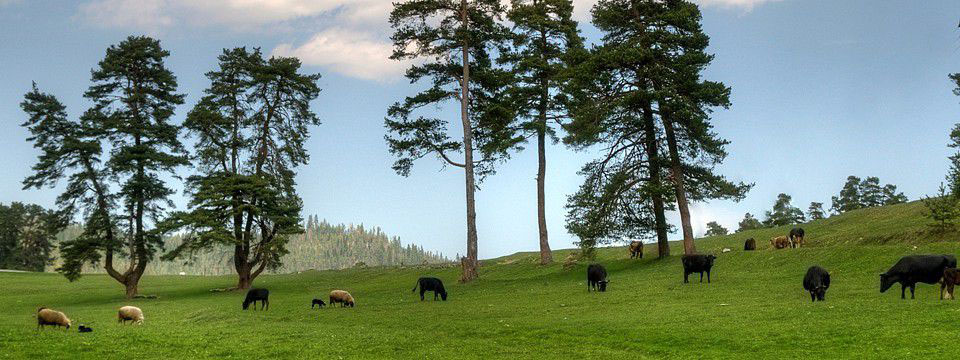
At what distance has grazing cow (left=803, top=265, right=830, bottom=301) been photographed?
2131cm

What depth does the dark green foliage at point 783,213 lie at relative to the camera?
292 ft

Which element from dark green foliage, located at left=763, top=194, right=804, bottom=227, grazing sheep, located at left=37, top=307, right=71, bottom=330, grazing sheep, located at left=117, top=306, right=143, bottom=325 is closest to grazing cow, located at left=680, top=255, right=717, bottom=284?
grazing sheep, located at left=117, top=306, right=143, bottom=325

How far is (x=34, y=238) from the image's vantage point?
103562 millimetres

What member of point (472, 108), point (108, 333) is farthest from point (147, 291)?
point (108, 333)

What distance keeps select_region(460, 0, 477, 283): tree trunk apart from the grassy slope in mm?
6500

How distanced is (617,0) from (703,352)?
3304 centimetres

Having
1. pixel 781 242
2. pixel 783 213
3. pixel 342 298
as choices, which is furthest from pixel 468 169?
pixel 783 213

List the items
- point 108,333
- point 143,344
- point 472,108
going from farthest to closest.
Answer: point 472,108 < point 108,333 < point 143,344

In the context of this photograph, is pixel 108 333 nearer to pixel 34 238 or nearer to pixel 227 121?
pixel 227 121

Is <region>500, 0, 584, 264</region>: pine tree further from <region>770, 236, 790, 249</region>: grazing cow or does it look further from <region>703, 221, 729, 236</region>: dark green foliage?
<region>703, 221, 729, 236</region>: dark green foliage

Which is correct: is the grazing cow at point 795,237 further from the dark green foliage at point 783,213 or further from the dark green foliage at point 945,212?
the dark green foliage at point 783,213

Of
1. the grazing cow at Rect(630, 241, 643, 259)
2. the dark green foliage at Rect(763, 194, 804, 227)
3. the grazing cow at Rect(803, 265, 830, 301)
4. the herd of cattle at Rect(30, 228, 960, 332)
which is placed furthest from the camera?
the dark green foliage at Rect(763, 194, 804, 227)

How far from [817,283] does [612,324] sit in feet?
26.1

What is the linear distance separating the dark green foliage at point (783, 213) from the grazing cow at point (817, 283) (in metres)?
69.8
